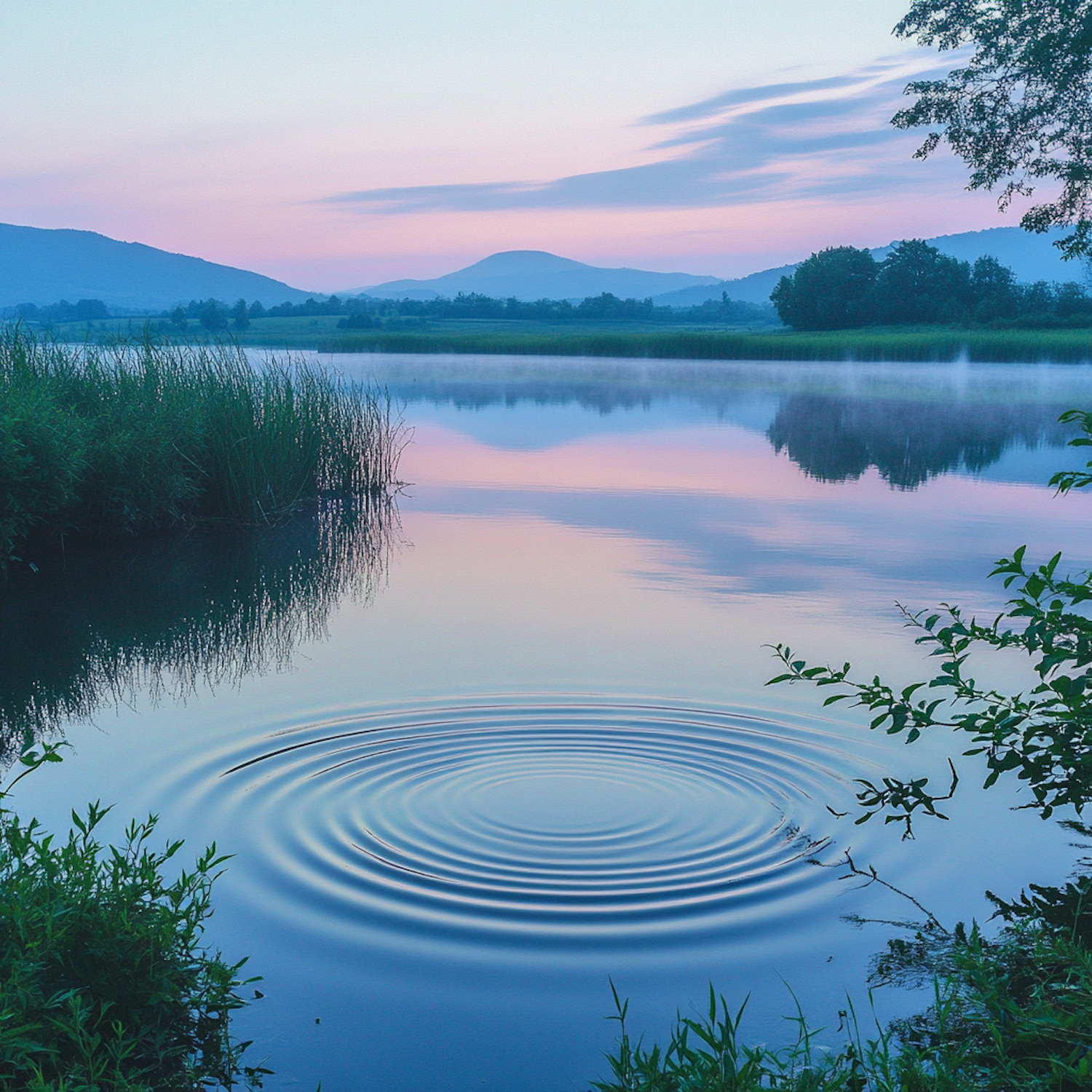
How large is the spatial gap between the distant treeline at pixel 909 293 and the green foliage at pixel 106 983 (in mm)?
65326

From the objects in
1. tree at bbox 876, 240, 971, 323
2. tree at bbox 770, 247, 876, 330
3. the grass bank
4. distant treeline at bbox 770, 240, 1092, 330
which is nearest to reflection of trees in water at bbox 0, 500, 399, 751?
the grass bank

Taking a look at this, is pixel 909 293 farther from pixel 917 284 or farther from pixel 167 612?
pixel 167 612

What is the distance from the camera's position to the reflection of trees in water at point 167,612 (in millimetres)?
6336

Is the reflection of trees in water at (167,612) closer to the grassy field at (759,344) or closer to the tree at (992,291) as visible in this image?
the grassy field at (759,344)

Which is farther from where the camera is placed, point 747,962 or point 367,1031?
point 747,962

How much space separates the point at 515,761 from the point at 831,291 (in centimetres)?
7438

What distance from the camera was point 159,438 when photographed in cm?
1056

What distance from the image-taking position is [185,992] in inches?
117

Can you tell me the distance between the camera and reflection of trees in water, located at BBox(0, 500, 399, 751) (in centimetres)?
634

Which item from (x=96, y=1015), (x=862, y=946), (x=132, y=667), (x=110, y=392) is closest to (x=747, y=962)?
(x=862, y=946)

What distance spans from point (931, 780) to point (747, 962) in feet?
6.01

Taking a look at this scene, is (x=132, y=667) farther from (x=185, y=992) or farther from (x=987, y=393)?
(x=987, y=393)

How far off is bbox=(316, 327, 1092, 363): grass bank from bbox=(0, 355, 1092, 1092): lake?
4111cm

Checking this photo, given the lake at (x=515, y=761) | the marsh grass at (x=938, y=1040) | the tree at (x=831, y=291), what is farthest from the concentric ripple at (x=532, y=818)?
the tree at (x=831, y=291)
